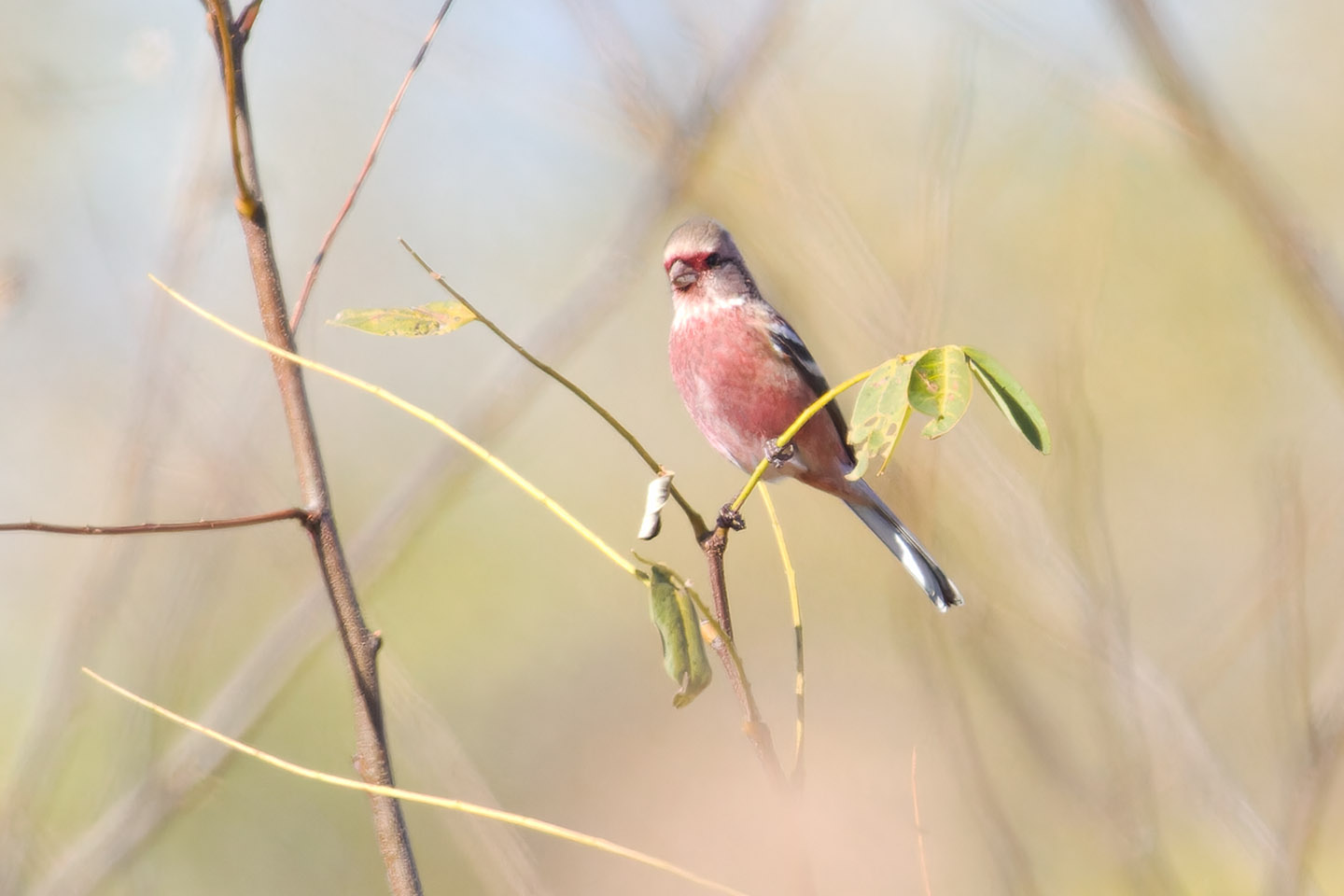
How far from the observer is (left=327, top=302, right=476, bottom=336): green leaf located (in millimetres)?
1649

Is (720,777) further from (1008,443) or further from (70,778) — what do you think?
(70,778)

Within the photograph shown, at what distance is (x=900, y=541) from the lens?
4961 millimetres

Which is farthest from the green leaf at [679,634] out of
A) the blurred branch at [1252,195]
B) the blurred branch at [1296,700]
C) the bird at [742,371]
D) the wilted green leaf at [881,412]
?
the bird at [742,371]

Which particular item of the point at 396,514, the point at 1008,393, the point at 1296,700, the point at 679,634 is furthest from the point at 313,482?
the point at 1296,700

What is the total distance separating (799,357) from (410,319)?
2.99 metres

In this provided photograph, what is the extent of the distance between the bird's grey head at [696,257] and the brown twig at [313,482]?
288 cm

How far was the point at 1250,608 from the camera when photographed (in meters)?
3.14

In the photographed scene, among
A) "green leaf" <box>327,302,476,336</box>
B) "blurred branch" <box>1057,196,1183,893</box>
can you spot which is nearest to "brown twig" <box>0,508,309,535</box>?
"green leaf" <box>327,302,476,336</box>

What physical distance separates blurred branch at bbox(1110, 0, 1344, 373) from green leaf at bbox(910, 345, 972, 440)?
70 cm

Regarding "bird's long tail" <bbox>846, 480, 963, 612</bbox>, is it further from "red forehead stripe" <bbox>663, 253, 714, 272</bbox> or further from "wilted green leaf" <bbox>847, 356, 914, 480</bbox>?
"wilted green leaf" <bbox>847, 356, 914, 480</bbox>

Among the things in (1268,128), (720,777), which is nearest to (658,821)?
(720,777)

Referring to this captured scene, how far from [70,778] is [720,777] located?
2849 millimetres

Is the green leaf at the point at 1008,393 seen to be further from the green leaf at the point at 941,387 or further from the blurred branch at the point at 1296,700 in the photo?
the blurred branch at the point at 1296,700

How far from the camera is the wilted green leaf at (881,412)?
151cm
